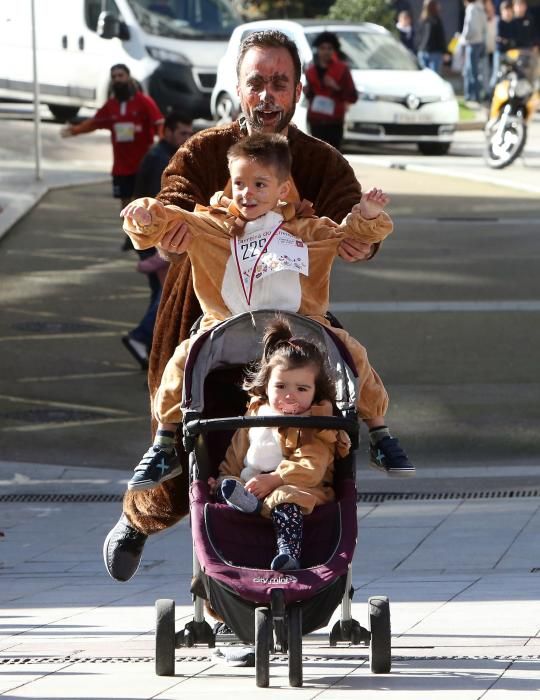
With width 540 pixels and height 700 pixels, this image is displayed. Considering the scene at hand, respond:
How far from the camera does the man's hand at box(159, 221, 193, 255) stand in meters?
5.51

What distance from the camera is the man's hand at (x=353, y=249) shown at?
18.3ft

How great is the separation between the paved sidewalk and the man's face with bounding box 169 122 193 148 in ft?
10.8

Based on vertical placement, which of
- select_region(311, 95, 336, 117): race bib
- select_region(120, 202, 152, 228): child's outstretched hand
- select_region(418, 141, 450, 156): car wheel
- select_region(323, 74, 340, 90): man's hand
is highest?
select_region(120, 202, 152, 228): child's outstretched hand

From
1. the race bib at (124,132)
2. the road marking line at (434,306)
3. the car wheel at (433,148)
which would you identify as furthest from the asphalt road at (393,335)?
the car wheel at (433,148)

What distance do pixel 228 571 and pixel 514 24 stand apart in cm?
2752

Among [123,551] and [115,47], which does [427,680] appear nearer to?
[123,551]

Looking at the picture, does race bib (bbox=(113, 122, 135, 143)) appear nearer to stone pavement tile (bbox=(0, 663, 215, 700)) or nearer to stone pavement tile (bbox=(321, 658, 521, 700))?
stone pavement tile (bbox=(0, 663, 215, 700))

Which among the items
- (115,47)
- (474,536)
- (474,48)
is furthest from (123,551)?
(474,48)

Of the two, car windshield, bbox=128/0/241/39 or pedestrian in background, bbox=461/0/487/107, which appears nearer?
car windshield, bbox=128/0/241/39

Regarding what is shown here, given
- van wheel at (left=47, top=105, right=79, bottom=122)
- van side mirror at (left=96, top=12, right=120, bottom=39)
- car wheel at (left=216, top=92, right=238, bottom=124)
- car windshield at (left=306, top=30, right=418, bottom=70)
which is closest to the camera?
car wheel at (left=216, top=92, right=238, bottom=124)

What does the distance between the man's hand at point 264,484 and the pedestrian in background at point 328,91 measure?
54.3ft

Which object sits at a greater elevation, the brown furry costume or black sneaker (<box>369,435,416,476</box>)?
the brown furry costume

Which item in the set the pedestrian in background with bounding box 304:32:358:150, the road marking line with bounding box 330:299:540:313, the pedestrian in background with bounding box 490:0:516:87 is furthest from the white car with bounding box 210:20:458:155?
the road marking line with bounding box 330:299:540:313

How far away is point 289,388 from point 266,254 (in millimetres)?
420
